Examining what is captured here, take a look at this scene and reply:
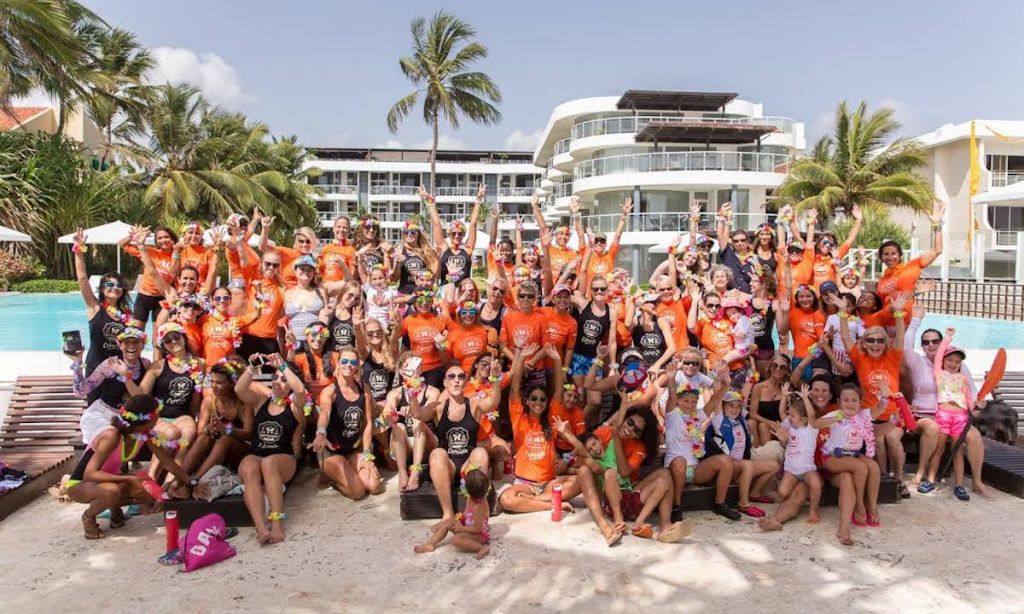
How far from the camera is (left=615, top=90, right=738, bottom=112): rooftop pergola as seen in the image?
32344 mm

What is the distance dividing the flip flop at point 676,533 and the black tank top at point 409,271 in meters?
4.26

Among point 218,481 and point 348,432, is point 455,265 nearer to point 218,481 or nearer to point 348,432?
point 348,432

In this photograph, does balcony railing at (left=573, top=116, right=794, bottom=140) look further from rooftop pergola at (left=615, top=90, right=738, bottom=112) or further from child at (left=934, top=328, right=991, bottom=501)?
child at (left=934, top=328, right=991, bottom=501)

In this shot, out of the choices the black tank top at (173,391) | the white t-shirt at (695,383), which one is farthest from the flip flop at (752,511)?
the black tank top at (173,391)

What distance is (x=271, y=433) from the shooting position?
5.56 metres

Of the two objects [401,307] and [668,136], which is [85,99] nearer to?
[401,307]

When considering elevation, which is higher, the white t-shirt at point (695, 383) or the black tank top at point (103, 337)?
the black tank top at point (103, 337)

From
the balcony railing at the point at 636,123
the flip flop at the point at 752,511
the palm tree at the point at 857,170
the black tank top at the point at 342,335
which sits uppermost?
the balcony railing at the point at 636,123

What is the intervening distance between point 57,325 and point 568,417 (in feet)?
57.7

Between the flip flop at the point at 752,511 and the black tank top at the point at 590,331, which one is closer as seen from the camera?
the flip flop at the point at 752,511

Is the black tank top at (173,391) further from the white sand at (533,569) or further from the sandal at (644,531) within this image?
the sandal at (644,531)

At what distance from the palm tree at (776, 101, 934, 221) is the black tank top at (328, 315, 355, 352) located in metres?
25.8

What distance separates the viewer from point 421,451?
5.70 meters

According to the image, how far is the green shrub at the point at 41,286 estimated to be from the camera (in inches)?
872
